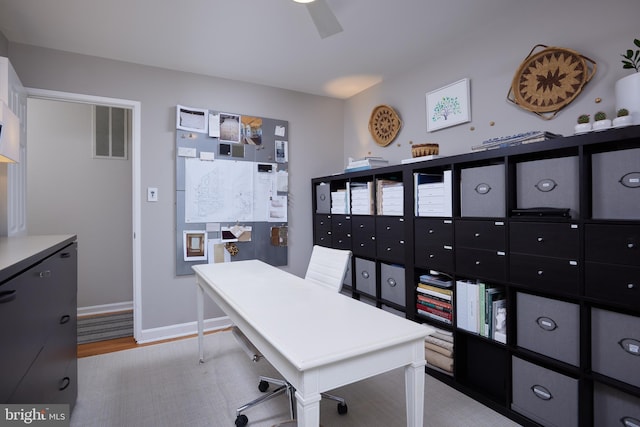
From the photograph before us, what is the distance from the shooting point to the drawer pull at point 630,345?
1.41 meters

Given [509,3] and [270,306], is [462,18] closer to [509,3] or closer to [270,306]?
[509,3]

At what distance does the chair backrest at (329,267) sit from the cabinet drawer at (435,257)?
0.62m

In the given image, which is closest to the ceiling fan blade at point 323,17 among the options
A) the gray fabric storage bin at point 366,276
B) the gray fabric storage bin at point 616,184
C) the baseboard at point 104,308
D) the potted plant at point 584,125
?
the potted plant at point 584,125

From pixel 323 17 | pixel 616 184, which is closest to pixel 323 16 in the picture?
pixel 323 17

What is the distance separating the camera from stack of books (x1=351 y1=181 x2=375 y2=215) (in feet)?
9.77

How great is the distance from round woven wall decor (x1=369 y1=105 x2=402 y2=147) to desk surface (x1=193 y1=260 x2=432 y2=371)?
6.49 feet

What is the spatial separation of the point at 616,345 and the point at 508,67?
1821 mm

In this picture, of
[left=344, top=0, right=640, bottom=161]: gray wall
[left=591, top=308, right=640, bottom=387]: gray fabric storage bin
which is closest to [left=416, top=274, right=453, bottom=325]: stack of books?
[left=591, top=308, right=640, bottom=387]: gray fabric storage bin

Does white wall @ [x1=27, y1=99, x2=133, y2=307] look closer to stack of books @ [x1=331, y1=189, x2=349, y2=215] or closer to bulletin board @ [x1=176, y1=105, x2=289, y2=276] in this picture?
bulletin board @ [x1=176, y1=105, x2=289, y2=276]

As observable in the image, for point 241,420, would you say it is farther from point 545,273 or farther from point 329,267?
point 545,273

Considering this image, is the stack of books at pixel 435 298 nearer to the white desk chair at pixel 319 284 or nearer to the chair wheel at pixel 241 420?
the white desk chair at pixel 319 284

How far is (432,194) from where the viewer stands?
237cm

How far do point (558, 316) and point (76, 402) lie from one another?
2.85 m

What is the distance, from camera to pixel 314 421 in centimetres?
103
